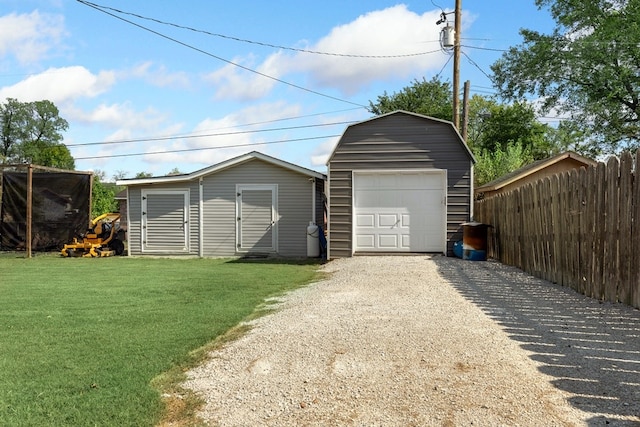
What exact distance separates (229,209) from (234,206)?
19cm

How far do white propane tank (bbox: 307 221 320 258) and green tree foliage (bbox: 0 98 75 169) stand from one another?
55.7 m

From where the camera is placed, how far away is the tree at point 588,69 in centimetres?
1598

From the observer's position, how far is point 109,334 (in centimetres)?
523

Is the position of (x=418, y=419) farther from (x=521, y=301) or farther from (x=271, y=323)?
(x=521, y=301)

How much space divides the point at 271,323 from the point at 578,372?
10.0ft

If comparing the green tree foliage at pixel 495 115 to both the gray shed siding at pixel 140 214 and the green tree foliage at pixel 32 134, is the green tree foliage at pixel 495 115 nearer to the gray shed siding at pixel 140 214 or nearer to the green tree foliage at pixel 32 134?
the gray shed siding at pixel 140 214

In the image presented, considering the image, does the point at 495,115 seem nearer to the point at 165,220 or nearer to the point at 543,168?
the point at 543,168

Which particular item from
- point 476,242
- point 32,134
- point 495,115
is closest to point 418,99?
point 495,115

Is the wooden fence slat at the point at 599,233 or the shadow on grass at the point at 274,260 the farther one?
the shadow on grass at the point at 274,260

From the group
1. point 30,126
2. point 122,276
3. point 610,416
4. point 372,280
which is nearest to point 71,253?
Result: point 122,276

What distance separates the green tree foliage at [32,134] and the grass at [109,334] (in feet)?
194

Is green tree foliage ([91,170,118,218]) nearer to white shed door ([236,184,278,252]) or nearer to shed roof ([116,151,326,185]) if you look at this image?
shed roof ([116,151,326,185])

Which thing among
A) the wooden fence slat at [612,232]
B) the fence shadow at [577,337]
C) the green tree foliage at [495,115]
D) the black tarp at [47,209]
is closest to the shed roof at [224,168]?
the black tarp at [47,209]

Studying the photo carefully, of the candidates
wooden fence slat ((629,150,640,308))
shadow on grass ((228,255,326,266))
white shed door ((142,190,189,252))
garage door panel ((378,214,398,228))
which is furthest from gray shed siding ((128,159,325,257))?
wooden fence slat ((629,150,640,308))
